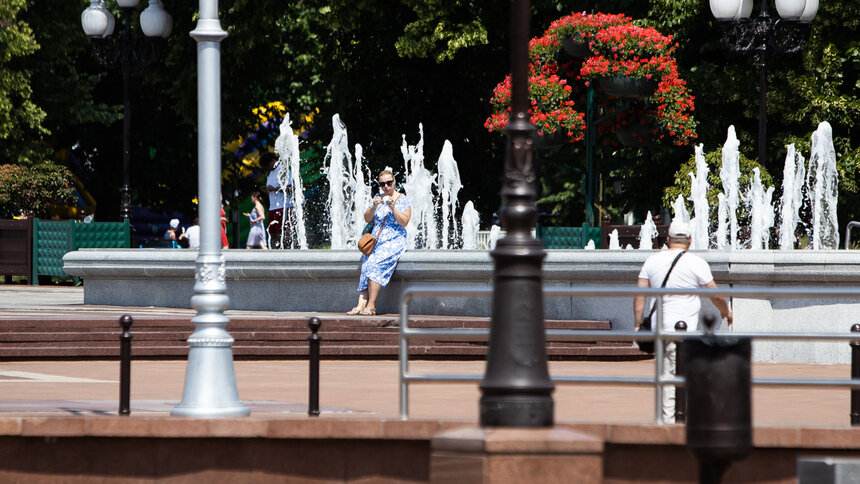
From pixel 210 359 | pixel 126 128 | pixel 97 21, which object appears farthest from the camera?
pixel 97 21

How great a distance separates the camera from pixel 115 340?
52.9ft

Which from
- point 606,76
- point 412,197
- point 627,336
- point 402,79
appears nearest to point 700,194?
point 606,76

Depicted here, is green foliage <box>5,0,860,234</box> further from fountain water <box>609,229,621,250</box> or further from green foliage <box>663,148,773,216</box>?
fountain water <box>609,229,621,250</box>

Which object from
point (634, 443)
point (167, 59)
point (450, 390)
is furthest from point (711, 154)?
point (634, 443)

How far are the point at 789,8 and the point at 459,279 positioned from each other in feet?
27.0

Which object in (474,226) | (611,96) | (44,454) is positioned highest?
(611,96)

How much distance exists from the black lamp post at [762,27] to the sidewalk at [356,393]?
8.13 m

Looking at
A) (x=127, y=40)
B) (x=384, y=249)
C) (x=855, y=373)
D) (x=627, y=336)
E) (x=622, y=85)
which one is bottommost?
(x=855, y=373)

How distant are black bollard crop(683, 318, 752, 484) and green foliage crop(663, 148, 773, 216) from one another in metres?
18.5

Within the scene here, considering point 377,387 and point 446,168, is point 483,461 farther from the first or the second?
point 446,168

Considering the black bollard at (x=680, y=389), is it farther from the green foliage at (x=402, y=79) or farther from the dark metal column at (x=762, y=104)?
the green foliage at (x=402, y=79)

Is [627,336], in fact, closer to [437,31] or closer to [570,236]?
[570,236]

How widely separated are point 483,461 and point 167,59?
27708mm

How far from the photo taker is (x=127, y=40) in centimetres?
2661
